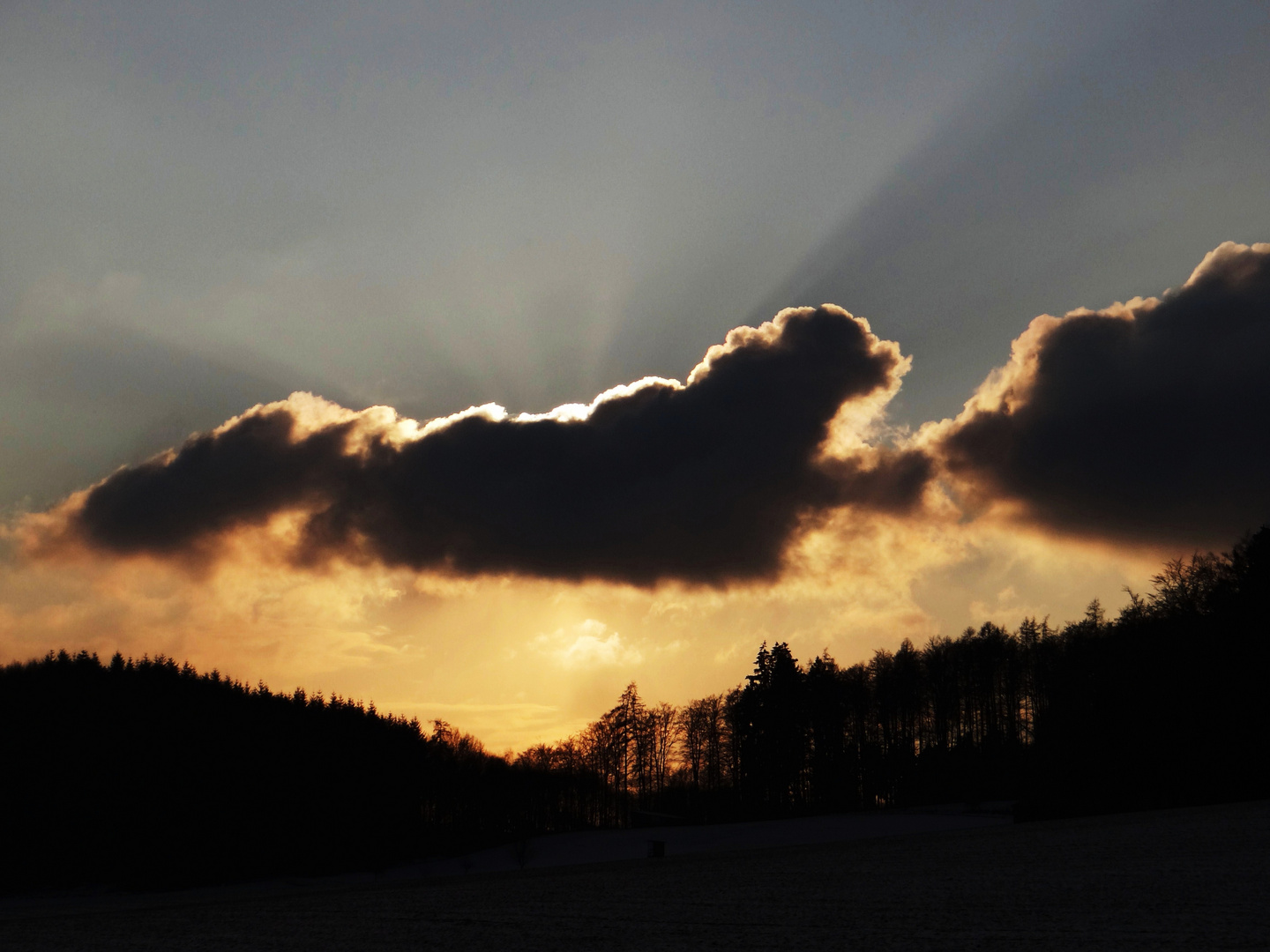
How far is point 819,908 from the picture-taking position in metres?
14.8

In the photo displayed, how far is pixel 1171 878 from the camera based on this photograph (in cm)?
1580

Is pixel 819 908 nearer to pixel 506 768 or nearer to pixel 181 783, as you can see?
pixel 181 783

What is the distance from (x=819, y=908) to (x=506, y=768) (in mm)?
108629

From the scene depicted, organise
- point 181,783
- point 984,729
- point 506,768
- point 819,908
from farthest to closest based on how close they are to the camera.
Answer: point 506,768
point 984,729
point 181,783
point 819,908

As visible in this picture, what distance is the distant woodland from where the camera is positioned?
6072cm

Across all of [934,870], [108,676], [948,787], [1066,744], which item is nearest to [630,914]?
[934,870]

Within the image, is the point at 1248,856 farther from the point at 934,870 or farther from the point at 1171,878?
the point at 934,870

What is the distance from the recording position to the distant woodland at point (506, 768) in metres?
60.7

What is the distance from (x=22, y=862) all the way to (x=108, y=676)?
19.9 m

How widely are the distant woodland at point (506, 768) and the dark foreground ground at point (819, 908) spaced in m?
34.3

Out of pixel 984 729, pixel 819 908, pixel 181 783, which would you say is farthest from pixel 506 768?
pixel 819 908

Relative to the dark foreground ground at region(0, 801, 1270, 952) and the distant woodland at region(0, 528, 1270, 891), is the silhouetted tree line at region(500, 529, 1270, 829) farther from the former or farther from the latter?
the dark foreground ground at region(0, 801, 1270, 952)

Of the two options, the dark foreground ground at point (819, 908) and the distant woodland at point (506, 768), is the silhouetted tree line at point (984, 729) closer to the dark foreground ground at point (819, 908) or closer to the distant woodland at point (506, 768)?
the distant woodland at point (506, 768)

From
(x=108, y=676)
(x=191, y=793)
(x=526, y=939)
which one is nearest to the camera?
(x=526, y=939)
